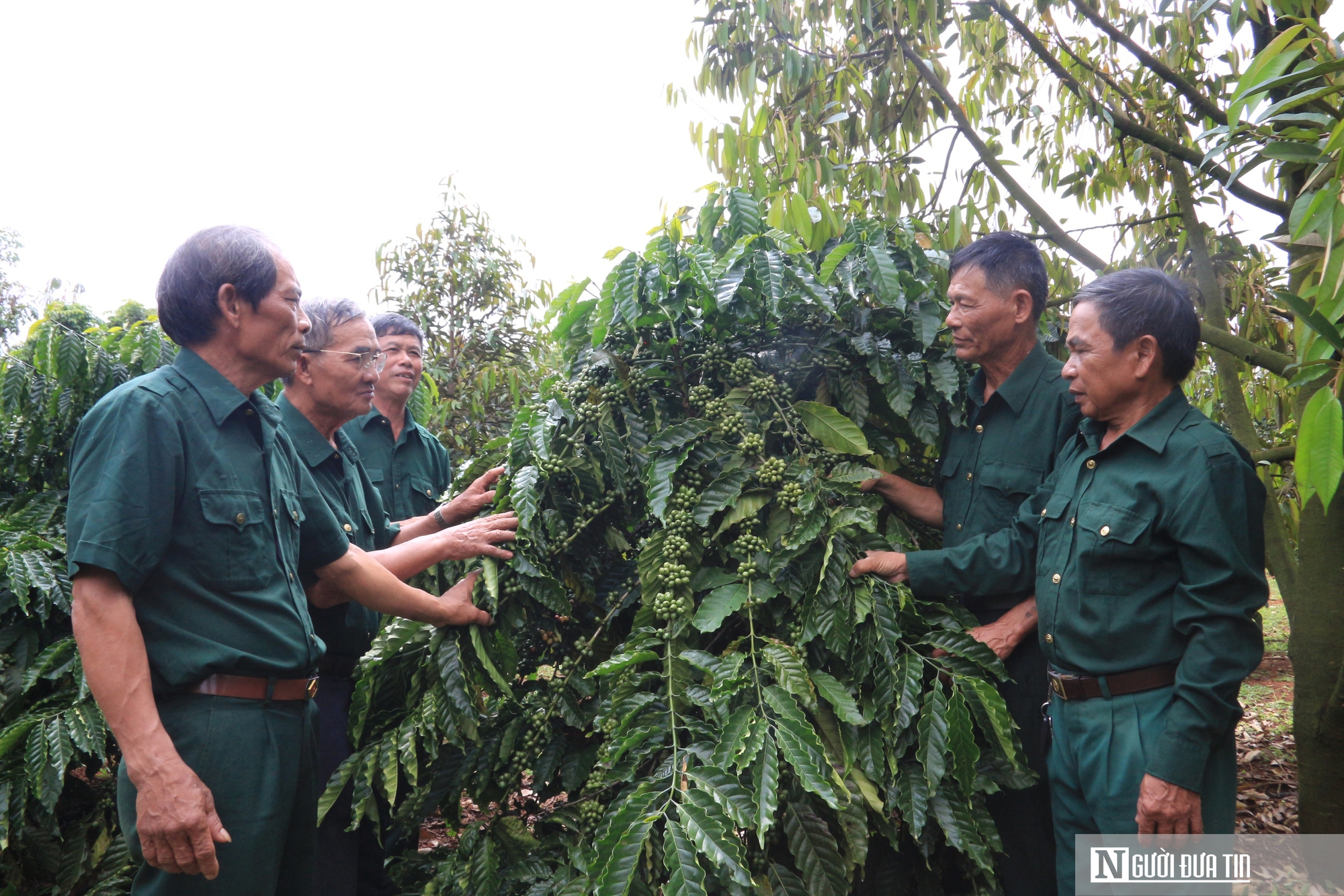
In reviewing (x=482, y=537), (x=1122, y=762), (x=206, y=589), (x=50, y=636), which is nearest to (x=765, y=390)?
(x=482, y=537)

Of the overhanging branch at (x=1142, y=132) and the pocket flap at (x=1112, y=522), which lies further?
the overhanging branch at (x=1142, y=132)

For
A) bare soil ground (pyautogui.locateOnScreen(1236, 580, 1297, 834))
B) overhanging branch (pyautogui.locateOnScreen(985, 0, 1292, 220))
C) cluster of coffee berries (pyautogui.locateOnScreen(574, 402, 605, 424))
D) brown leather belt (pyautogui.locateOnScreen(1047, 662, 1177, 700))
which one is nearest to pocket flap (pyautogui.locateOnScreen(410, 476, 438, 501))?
cluster of coffee berries (pyautogui.locateOnScreen(574, 402, 605, 424))

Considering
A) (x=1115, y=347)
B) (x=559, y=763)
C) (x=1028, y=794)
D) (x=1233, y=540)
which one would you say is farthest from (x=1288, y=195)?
(x=559, y=763)

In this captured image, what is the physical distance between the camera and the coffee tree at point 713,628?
1817 millimetres

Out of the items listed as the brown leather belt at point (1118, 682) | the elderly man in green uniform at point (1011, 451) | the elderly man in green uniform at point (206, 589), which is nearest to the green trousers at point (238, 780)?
the elderly man in green uniform at point (206, 589)

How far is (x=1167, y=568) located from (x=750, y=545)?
35.5 inches

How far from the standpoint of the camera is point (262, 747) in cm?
176

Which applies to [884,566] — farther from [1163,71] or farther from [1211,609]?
[1163,71]

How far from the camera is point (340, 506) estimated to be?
102 inches

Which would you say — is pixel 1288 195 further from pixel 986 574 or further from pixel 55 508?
pixel 55 508

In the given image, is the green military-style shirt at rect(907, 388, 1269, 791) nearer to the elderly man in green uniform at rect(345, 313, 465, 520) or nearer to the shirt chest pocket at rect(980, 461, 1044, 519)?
the shirt chest pocket at rect(980, 461, 1044, 519)

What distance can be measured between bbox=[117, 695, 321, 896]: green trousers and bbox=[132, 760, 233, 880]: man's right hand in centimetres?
8

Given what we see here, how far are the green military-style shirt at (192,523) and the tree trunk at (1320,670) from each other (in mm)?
3156

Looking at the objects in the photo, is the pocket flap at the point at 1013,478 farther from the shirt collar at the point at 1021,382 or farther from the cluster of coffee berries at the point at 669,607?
the cluster of coffee berries at the point at 669,607
